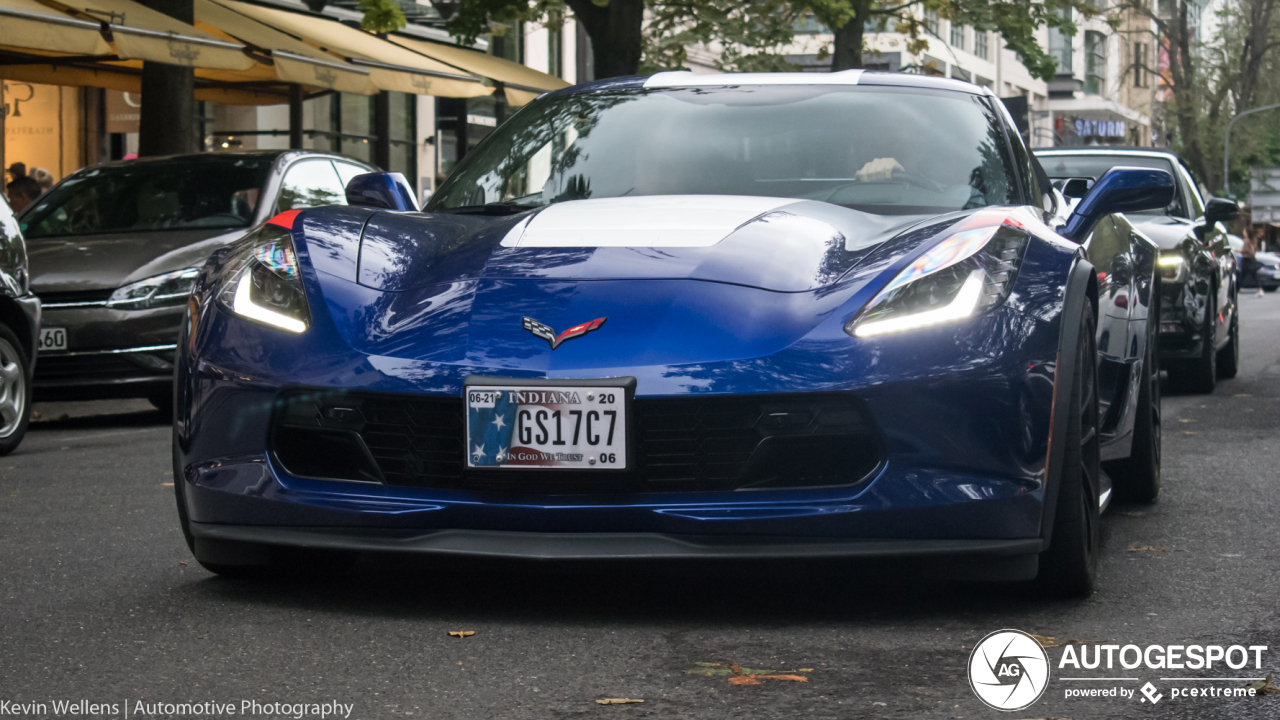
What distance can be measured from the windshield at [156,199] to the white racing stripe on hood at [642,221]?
19.6ft

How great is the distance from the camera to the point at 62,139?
63.6 ft

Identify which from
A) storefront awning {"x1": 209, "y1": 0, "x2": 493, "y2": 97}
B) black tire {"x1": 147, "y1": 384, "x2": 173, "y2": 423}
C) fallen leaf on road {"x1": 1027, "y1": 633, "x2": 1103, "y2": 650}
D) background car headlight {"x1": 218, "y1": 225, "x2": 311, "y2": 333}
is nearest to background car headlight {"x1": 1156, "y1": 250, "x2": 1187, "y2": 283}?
black tire {"x1": 147, "y1": 384, "x2": 173, "y2": 423}

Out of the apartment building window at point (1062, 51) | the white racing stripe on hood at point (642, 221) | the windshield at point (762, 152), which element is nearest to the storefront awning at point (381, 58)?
the windshield at point (762, 152)

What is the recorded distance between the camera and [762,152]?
4820 millimetres

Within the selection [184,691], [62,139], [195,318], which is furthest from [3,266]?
[62,139]

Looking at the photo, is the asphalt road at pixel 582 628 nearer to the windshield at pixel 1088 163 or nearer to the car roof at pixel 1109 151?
Answer: the windshield at pixel 1088 163

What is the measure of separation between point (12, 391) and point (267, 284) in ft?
14.5

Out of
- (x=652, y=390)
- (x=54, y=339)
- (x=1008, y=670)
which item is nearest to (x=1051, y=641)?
(x=1008, y=670)

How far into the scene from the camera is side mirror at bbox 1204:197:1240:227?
404 inches

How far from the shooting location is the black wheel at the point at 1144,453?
5.54 metres

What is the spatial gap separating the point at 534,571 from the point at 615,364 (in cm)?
96

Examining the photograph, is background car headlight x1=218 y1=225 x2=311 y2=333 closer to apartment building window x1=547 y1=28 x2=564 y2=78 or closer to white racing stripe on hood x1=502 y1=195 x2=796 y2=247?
white racing stripe on hood x1=502 y1=195 x2=796 y2=247

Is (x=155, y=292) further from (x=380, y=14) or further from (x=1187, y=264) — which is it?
(x=380, y=14)

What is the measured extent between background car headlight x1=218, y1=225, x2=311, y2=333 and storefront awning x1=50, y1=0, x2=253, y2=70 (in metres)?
8.30
